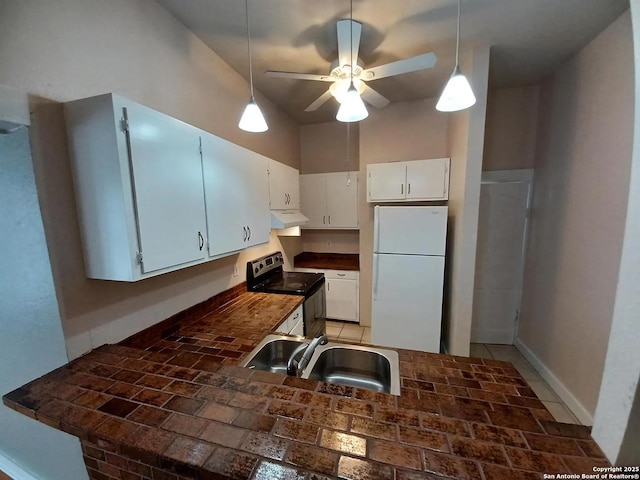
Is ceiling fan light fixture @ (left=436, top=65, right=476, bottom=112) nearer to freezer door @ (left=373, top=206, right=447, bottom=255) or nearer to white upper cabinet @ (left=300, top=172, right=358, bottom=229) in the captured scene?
freezer door @ (left=373, top=206, right=447, bottom=255)

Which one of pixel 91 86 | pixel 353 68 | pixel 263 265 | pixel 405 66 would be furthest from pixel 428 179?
Answer: pixel 91 86

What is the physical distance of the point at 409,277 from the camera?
105 inches

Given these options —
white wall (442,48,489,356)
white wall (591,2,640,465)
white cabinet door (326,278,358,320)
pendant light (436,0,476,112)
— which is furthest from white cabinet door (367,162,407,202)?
white wall (591,2,640,465)

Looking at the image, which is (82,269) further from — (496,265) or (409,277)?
(496,265)

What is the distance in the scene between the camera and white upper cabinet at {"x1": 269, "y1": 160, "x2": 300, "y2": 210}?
237cm

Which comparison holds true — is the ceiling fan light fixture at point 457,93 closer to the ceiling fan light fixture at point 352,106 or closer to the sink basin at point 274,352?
the ceiling fan light fixture at point 352,106

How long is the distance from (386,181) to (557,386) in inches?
104

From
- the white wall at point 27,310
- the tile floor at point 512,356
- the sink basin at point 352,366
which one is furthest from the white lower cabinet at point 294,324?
the white wall at point 27,310

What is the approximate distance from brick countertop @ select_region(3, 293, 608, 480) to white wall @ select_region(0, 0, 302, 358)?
287mm

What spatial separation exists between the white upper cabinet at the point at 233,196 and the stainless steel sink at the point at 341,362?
70 cm

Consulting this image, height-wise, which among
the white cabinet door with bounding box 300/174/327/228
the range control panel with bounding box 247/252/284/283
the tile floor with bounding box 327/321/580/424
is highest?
the white cabinet door with bounding box 300/174/327/228

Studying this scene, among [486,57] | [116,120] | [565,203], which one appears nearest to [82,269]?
[116,120]

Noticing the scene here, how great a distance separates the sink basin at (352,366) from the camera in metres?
1.33

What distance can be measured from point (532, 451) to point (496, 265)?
2831 millimetres
